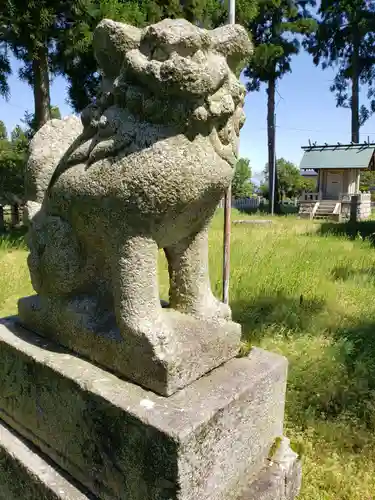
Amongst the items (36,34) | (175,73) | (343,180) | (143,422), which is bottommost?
(143,422)

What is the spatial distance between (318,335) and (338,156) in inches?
546

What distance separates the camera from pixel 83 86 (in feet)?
24.1

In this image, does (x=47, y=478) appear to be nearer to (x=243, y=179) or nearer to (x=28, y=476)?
(x=28, y=476)

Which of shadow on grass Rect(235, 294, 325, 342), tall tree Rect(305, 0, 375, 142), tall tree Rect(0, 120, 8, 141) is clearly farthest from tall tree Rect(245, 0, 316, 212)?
shadow on grass Rect(235, 294, 325, 342)

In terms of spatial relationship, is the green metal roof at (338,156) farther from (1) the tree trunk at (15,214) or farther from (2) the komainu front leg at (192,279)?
(2) the komainu front leg at (192,279)

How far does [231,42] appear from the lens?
4.10ft

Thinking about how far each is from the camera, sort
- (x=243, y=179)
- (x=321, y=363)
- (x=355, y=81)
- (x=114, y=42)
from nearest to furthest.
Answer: (x=114, y=42) < (x=321, y=363) < (x=355, y=81) < (x=243, y=179)

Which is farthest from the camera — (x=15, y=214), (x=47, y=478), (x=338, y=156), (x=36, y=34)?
(x=338, y=156)

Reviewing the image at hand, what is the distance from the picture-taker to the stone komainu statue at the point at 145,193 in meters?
1.17

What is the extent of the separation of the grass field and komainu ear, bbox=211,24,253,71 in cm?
168

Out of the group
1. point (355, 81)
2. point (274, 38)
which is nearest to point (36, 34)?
point (274, 38)

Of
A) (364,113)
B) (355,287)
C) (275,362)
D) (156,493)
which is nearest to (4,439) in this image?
(156,493)

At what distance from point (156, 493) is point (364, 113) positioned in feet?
64.3

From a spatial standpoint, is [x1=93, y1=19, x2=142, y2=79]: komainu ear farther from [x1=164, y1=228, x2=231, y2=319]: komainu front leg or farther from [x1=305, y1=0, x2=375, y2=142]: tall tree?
[x1=305, y1=0, x2=375, y2=142]: tall tree
